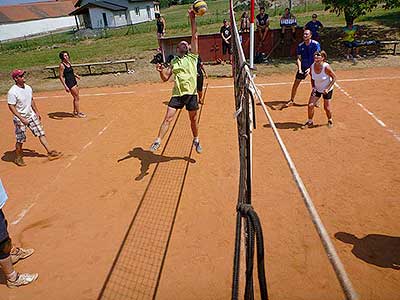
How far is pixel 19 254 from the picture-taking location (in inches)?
185

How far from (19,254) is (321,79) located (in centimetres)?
687

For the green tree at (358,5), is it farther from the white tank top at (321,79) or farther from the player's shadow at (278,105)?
the white tank top at (321,79)

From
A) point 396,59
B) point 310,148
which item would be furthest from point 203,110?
point 396,59

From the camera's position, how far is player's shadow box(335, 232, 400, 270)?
409cm

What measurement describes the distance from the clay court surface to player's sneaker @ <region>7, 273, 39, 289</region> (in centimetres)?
9

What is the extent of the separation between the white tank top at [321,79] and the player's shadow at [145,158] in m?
3.44

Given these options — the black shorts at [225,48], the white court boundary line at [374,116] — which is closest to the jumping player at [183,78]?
the white court boundary line at [374,116]

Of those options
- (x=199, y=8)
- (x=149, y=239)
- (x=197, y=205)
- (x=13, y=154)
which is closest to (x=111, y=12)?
(x=13, y=154)

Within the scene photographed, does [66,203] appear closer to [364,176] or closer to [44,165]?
[44,165]

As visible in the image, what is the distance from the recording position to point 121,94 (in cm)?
1255

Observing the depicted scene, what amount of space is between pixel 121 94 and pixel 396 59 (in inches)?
459

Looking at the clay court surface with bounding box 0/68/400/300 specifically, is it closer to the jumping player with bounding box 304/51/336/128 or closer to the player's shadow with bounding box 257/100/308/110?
the player's shadow with bounding box 257/100/308/110

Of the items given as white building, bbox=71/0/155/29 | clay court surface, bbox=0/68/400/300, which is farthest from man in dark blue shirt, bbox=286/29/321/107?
white building, bbox=71/0/155/29

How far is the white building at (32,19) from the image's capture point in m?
57.1
